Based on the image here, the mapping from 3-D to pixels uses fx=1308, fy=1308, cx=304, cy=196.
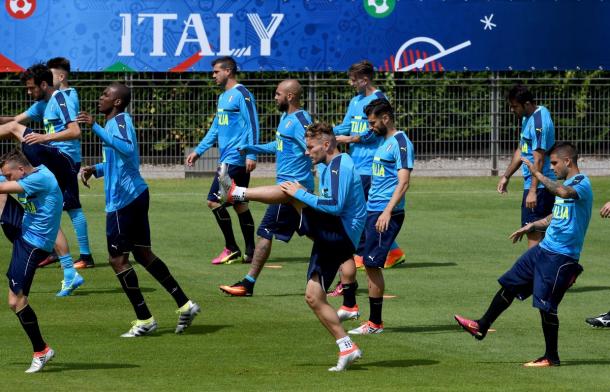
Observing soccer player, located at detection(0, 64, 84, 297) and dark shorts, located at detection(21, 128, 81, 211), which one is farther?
dark shorts, located at detection(21, 128, 81, 211)

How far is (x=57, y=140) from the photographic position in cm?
1224

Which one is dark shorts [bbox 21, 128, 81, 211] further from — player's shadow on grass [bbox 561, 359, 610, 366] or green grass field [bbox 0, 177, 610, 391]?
player's shadow on grass [bbox 561, 359, 610, 366]

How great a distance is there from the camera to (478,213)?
21203 millimetres

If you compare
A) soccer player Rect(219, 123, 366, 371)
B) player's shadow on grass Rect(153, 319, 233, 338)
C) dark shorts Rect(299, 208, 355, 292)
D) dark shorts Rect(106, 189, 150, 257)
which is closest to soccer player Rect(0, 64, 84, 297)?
dark shorts Rect(106, 189, 150, 257)

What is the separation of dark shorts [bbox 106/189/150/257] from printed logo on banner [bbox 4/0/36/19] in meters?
Result: 13.8

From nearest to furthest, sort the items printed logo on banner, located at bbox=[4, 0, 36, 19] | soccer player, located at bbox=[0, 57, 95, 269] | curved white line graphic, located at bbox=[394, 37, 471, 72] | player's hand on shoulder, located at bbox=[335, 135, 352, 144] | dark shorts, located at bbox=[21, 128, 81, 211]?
1. player's hand on shoulder, located at bbox=[335, 135, 352, 144]
2. dark shorts, located at bbox=[21, 128, 81, 211]
3. soccer player, located at bbox=[0, 57, 95, 269]
4. printed logo on banner, located at bbox=[4, 0, 36, 19]
5. curved white line graphic, located at bbox=[394, 37, 471, 72]

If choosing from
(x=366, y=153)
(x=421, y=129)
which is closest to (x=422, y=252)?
(x=366, y=153)

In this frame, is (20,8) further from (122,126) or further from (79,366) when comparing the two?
(79,366)

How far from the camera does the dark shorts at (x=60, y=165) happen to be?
15.1 m

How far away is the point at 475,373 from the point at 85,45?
1651cm

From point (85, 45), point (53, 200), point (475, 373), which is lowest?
point (475, 373)

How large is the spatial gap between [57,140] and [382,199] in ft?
10.4

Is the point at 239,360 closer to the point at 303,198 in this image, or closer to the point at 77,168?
the point at 303,198

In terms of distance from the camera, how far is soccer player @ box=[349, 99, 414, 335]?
1184 cm
